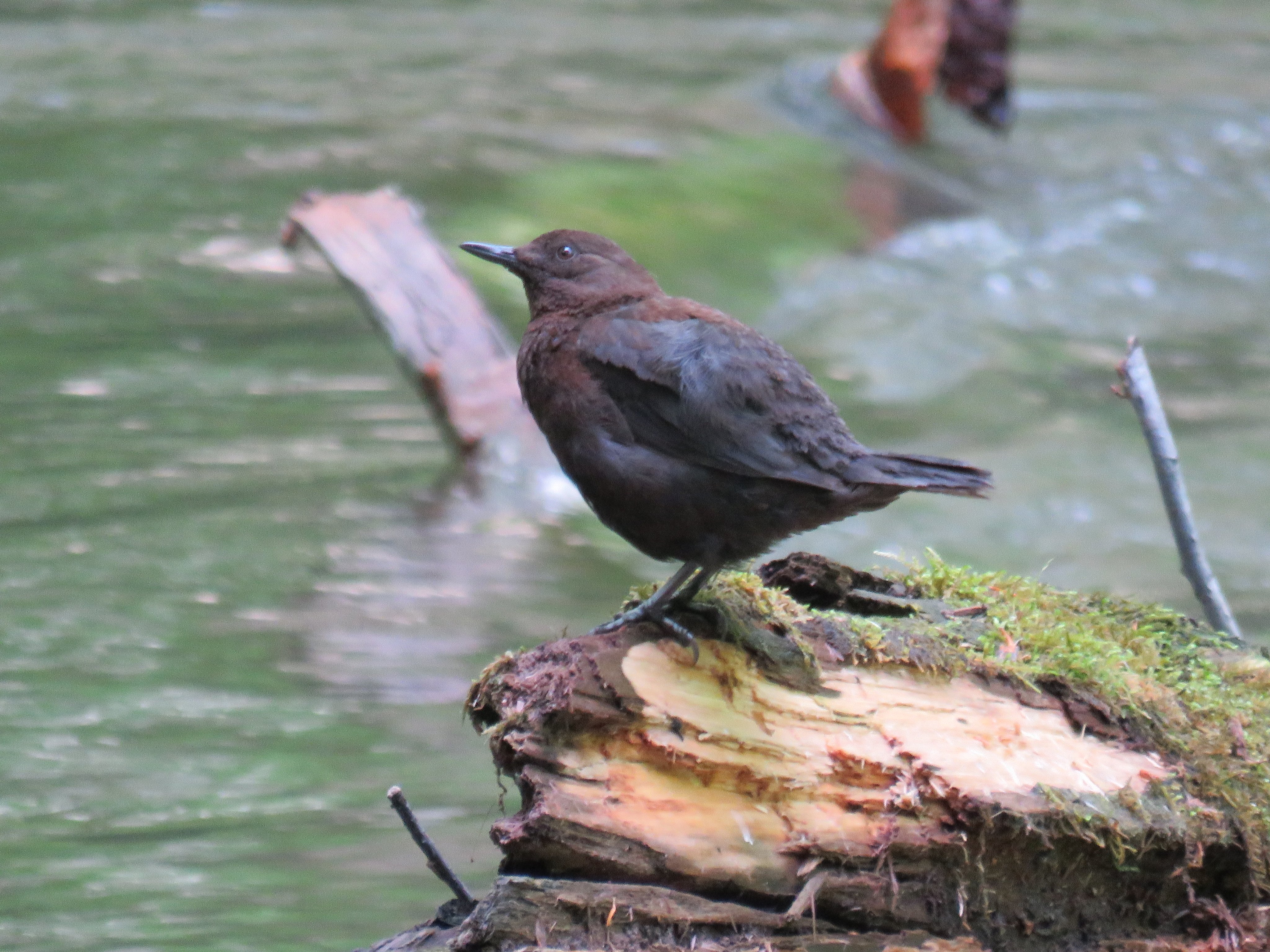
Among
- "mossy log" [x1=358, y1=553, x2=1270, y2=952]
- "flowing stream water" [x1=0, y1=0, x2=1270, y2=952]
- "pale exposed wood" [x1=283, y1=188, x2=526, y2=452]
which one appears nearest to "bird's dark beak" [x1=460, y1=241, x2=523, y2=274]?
"mossy log" [x1=358, y1=553, x2=1270, y2=952]

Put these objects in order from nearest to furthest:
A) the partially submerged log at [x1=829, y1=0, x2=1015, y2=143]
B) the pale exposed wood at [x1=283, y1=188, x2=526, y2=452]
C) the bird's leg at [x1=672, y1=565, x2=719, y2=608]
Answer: the bird's leg at [x1=672, y1=565, x2=719, y2=608] < the pale exposed wood at [x1=283, y1=188, x2=526, y2=452] < the partially submerged log at [x1=829, y1=0, x2=1015, y2=143]

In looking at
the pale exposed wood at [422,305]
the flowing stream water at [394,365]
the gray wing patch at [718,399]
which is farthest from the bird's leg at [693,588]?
the pale exposed wood at [422,305]

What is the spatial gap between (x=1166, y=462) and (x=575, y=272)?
1636 millimetres

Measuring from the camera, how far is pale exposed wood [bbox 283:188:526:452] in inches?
324

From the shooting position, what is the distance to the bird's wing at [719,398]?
11.3 ft

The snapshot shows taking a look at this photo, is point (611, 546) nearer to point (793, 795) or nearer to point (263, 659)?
point (263, 659)

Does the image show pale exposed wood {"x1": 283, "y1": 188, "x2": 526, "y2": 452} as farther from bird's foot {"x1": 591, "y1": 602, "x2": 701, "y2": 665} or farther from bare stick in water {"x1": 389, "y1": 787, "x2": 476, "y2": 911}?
bare stick in water {"x1": 389, "y1": 787, "x2": 476, "y2": 911}

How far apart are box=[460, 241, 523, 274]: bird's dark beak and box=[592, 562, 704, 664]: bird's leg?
3.39 feet

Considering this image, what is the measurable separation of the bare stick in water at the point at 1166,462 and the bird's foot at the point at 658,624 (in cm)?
141

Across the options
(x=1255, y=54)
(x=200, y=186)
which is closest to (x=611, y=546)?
(x=200, y=186)

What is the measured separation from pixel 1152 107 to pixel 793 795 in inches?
659

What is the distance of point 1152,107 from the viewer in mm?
18031

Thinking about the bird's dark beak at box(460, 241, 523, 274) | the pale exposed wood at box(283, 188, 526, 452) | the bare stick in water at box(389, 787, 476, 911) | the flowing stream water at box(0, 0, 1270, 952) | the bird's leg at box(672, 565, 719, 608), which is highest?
the bird's dark beak at box(460, 241, 523, 274)

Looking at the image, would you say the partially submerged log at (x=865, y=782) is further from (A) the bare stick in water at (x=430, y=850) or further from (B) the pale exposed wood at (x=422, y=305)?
(B) the pale exposed wood at (x=422, y=305)
